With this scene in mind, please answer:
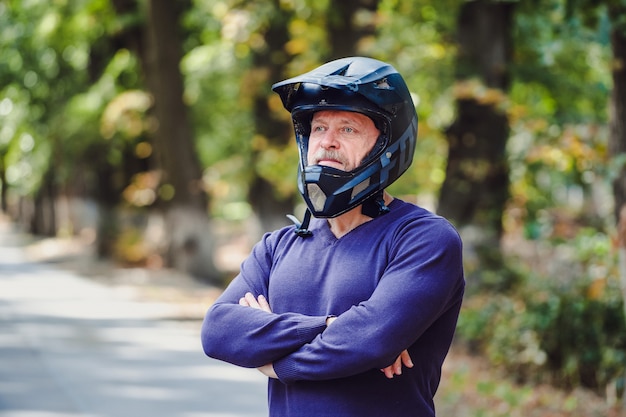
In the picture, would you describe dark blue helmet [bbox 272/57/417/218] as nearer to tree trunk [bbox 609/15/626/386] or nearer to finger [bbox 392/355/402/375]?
finger [bbox 392/355/402/375]

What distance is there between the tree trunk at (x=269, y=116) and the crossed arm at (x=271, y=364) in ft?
33.7

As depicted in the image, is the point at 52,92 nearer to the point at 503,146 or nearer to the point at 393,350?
the point at 503,146

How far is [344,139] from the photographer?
2.75 m

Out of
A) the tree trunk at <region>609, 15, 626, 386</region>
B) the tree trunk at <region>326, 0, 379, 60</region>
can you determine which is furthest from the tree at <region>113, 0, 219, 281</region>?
the tree trunk at <region>609, 15, 626, 386</region>

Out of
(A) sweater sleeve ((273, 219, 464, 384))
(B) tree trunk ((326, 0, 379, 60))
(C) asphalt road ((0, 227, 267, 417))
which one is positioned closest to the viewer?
(A) sweater sleeve ((273, 219, 464, 384))

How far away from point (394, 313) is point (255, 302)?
540 millimetres

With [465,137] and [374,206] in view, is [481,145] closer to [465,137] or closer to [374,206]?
[465,137]

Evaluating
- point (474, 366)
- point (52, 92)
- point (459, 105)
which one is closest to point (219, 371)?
point (474, 366)

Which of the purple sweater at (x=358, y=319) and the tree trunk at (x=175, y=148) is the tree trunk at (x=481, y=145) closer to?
the tree trunk at (x=175, y=148)

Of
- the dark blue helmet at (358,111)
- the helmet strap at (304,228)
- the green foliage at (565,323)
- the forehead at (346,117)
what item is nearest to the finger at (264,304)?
the helmet strap at (304,228)

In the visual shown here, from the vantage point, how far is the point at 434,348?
8.92 ft

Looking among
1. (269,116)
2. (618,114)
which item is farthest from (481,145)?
(269,116)

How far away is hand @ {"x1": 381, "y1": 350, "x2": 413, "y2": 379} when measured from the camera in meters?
2.60

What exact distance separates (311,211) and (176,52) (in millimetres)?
15724
